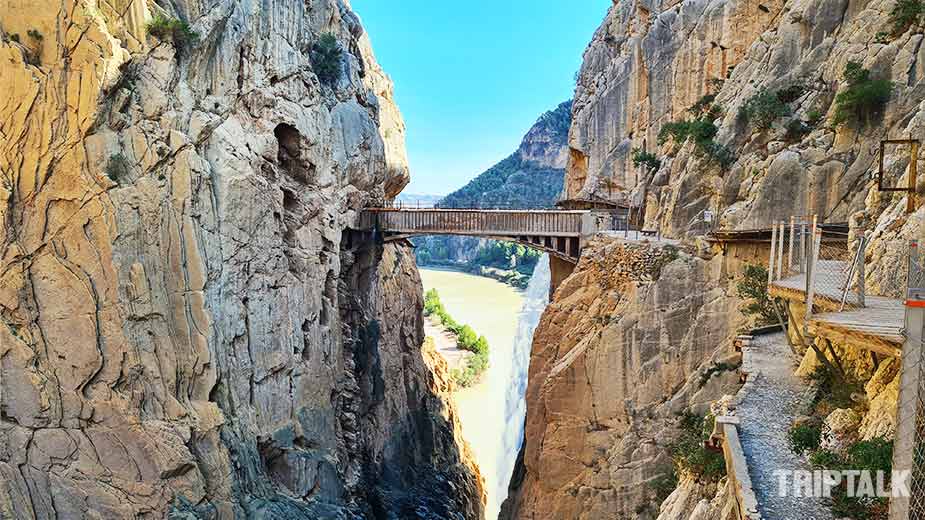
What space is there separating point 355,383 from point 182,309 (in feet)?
27.5

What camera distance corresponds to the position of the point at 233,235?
1598cm

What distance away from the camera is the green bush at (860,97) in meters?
13.2

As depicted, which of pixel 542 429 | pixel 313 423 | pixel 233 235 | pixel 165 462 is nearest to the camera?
pixel 165 462

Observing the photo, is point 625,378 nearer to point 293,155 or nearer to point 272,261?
point 272,261

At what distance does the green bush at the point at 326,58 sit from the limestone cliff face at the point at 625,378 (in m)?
12.8

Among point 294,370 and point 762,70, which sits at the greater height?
point 762,70

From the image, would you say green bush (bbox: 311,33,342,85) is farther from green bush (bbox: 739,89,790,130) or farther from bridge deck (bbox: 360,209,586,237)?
green bush (bbox: 739,89,790,130)

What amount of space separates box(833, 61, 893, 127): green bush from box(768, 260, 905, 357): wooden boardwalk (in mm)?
8009

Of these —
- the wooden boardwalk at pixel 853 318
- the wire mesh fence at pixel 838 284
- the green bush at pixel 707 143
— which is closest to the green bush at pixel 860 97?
the green bush at pixel 707 143

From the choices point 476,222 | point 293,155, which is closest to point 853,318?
point 476,222

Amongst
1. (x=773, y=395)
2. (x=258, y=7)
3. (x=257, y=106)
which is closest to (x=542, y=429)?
(x=773, y=395)

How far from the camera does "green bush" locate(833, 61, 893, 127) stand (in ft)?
43.4

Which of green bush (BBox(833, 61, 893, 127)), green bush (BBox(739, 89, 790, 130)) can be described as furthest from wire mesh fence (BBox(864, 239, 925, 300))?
green bush (BBox(739, 89, 790, 130))

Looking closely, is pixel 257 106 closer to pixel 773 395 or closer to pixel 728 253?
pixel 728 253
